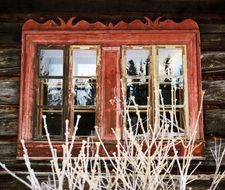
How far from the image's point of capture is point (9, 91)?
15.1ft

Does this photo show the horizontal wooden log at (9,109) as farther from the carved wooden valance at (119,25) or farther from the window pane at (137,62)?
the window pane at (137,62)

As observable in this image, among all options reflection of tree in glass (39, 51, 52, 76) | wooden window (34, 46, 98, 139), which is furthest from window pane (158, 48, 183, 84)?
reflection of tree in glass (39, 51, 52, 76)

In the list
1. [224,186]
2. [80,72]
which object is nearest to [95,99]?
[80,72]

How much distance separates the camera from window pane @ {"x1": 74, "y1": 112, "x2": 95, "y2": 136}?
4.55 metres

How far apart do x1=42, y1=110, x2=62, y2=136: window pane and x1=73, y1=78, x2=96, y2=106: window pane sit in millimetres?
218

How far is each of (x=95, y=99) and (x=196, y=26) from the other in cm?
122

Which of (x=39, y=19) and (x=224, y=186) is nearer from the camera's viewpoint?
(x=224, y=186)

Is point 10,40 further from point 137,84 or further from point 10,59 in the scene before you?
point 137,84

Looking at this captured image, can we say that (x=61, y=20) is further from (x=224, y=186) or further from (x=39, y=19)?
(x=224, y=186)

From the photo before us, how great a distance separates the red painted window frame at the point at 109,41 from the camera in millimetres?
4531

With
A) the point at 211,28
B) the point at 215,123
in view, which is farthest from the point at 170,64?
the point at 215,123

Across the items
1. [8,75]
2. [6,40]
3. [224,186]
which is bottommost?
[224,186]

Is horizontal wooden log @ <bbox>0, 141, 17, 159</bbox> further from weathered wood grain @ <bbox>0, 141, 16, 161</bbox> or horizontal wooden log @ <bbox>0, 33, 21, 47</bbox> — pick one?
horizontal wooden log @ <bbox>0, 33, 21, 47</bbox>

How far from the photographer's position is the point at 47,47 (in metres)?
4.67
